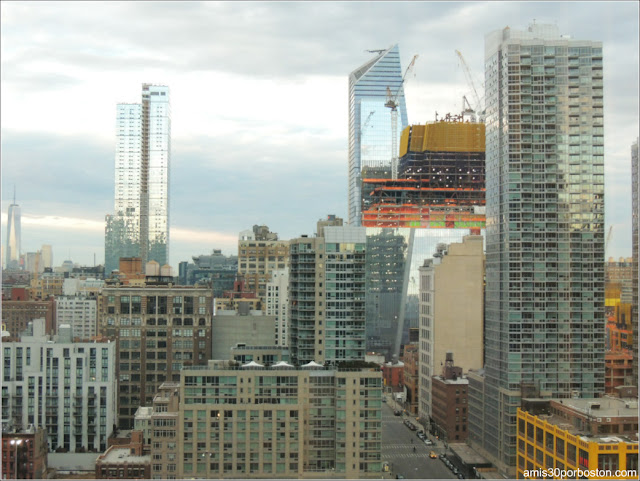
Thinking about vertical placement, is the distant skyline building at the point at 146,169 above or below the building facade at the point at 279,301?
above

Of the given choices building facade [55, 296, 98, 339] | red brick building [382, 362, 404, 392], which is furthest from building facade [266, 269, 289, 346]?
building facade [55, 296, 98, 339]

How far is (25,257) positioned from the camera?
44906mm

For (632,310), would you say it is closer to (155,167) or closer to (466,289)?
(466,289)

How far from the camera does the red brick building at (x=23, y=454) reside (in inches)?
795

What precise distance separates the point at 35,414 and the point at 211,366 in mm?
8642

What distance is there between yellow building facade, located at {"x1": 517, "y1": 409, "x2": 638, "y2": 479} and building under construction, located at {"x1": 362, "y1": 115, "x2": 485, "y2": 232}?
35210mm

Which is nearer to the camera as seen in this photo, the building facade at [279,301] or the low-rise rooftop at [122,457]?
the low-rise rooftop at [122,457]

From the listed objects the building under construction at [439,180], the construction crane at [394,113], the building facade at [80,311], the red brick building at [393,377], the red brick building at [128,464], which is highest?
the construction crane at [394,113]

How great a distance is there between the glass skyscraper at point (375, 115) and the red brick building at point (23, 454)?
55476 mm

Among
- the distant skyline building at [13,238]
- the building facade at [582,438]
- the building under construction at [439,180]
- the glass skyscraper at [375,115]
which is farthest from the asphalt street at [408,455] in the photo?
the glass skyscraper at [375,115]

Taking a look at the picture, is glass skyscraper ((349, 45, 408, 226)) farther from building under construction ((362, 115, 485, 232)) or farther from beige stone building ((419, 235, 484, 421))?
beige stone building ((419, 235, 484, 421))

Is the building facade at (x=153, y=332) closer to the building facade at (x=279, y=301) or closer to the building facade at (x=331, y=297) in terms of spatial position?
the building facade at (x=331, y=297)

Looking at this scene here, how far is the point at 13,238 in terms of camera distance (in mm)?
38406

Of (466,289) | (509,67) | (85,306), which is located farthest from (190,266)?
(509,67)
